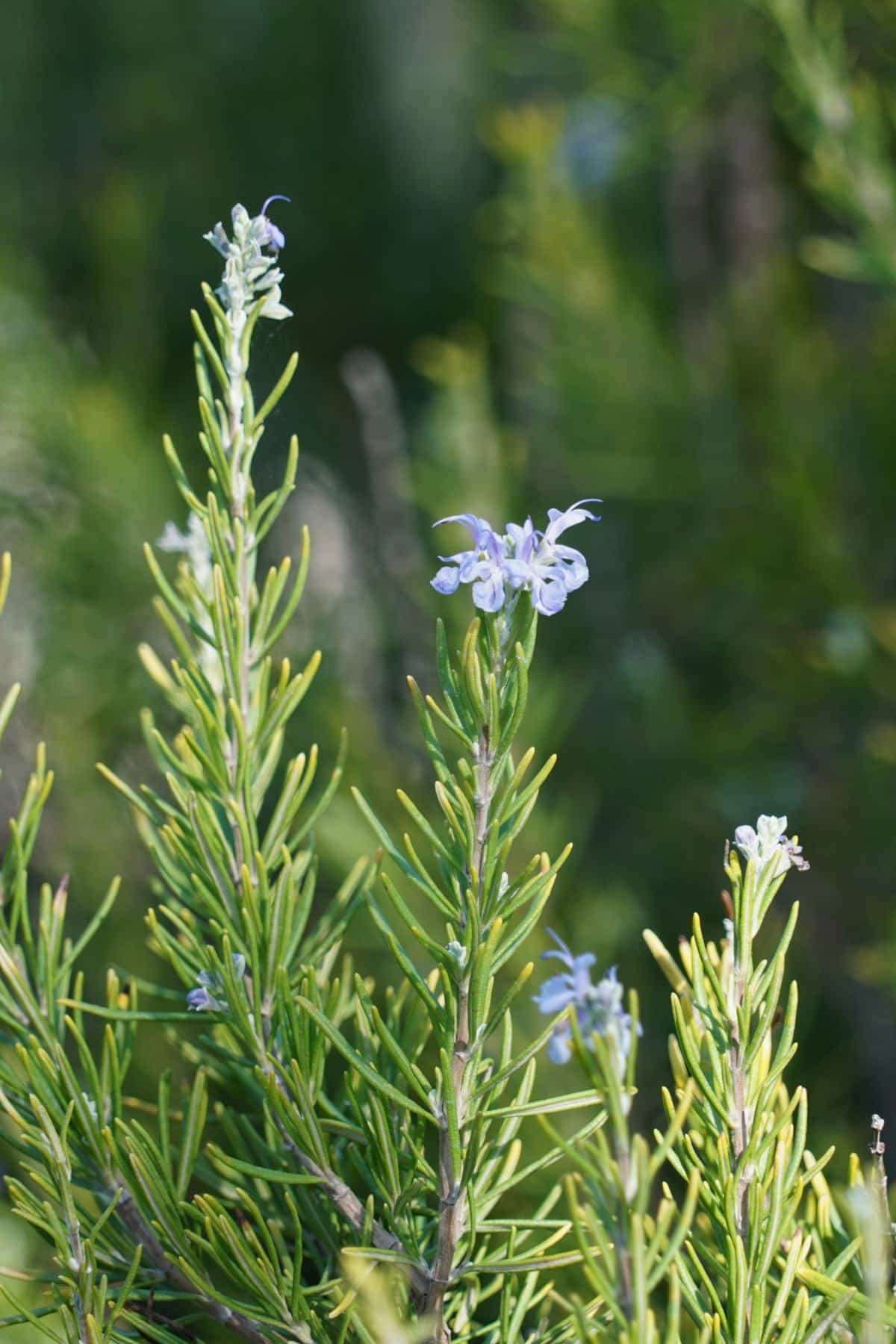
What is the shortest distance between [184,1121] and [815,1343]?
0.45 ft

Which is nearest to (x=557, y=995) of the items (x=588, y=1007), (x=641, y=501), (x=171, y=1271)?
(x=588, y=1007)

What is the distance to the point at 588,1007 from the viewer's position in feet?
0.64

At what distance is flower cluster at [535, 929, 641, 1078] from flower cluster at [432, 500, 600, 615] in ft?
0.20

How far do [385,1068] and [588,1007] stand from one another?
0.08 metres

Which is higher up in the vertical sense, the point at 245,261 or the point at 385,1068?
the point at 245,261

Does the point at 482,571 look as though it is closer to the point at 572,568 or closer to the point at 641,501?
the point at 572,568

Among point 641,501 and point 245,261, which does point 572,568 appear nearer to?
point 245,261

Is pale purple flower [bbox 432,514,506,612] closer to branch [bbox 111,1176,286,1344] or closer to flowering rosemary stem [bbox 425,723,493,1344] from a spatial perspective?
flowering rosemary stem [bbox 425,723,493,1344]

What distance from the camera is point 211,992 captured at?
0.81 ft

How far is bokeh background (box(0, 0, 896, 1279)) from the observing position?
0.68 metres

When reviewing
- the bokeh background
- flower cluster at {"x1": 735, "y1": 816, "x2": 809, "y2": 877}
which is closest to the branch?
flower cluster at {"x1": 735, "y1": 816, "x2": 809, "y2": 877}

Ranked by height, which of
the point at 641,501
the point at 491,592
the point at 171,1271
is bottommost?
the point at 171,1271

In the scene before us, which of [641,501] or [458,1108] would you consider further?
[641,501]

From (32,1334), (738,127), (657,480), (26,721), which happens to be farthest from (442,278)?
(32,1334)
